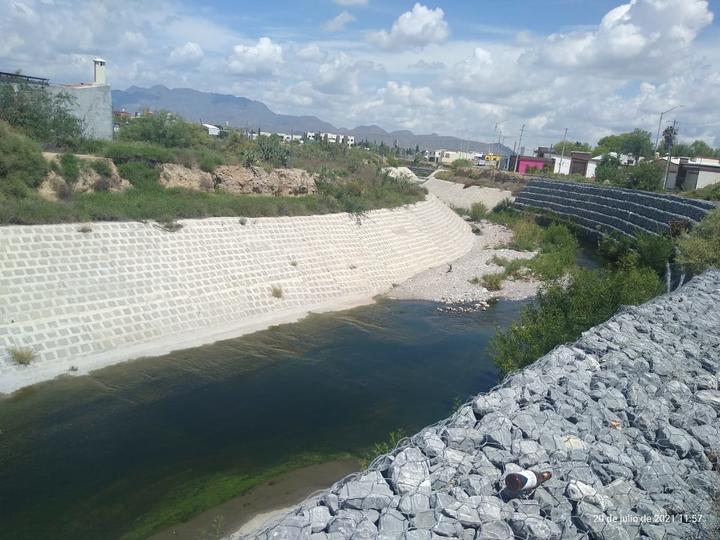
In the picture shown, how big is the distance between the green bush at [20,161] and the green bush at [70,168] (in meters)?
1.01

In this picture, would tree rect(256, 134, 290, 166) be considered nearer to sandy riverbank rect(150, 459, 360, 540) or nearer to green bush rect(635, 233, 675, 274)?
green bush rect(635, 233, 675, 274)

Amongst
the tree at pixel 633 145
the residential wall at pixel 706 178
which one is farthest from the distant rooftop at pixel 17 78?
the tree at pixel 633 145

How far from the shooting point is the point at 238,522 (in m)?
10.6

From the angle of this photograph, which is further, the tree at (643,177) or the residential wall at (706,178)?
the tree at (643,177)

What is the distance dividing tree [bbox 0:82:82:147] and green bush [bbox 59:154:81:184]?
375cm

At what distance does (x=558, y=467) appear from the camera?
6.35 m

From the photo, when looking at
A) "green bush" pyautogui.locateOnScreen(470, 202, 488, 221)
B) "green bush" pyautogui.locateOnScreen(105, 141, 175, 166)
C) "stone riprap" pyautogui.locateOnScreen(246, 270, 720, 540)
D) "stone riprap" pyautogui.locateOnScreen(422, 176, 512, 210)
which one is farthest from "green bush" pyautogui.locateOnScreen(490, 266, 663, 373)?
"stone riprap" pyautogui.locateOnScreen(422, 176, 512, 210)

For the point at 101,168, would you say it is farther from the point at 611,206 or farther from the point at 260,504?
the point at 611,206

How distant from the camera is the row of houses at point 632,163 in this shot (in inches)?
2107

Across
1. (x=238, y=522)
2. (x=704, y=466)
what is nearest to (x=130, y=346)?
(x=238, y=522)

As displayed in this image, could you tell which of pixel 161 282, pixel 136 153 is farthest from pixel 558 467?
pixel 136 153

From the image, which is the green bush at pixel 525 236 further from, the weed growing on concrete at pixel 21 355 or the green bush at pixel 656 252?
the weed growing on concrete at pixel 21 355

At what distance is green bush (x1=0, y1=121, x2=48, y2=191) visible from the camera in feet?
76.1

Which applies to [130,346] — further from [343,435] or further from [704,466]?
[704,466]
